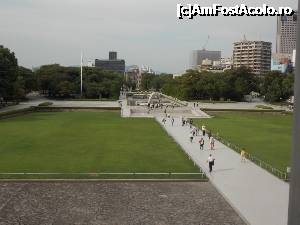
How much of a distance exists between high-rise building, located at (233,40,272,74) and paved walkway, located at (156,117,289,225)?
163002mm

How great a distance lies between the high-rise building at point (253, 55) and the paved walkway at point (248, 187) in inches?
6417

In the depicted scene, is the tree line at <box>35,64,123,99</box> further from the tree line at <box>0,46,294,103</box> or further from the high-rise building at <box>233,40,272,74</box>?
the high-rise building at <box>233,40,272,74</box>

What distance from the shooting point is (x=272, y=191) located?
61.5ft

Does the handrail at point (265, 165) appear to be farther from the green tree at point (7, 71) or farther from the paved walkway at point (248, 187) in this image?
the green tree at point (7, 71)

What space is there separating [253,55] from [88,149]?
6589 inches

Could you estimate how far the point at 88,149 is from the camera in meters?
29.7

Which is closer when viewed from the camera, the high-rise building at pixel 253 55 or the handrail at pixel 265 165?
the handrail at pixel 265 165

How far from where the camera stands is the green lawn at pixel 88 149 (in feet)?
77.7

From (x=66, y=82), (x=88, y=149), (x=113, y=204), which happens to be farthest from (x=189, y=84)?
(x=113, y=204)

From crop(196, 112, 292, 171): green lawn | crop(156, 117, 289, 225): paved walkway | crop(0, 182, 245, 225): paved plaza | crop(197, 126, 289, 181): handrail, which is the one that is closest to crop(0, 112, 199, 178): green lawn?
crop(156, 117, 289, 225): paved walkway

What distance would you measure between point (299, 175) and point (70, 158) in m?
22.5

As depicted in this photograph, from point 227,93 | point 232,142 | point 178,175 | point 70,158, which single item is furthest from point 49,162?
point 227,93

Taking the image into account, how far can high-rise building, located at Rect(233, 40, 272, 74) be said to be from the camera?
187250 millimetres

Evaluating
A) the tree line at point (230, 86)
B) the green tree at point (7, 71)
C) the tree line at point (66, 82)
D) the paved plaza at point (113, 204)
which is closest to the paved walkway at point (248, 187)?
the paved plaza at point (113, 204)
